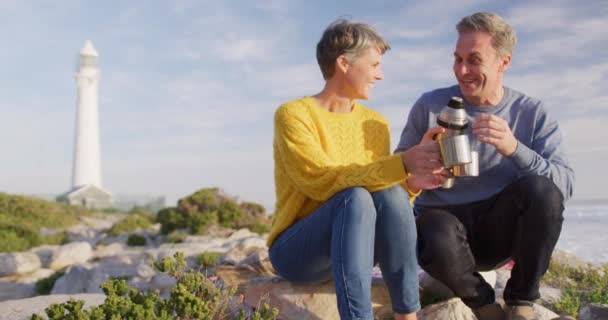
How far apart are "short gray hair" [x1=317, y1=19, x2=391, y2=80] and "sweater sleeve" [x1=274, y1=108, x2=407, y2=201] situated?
40 cm

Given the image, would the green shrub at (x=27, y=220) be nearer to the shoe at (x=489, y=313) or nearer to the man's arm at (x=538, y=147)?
the shoe at (x=489, y=313)

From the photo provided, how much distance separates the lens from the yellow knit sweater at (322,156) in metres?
3.24

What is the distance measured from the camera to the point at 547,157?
4.02 metres

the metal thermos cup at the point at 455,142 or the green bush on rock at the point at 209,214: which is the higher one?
the metal thermos cup at the point at 455,142

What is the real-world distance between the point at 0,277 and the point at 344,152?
436 inches

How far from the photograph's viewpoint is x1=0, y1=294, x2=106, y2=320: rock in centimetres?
455

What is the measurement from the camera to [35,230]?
17.8m

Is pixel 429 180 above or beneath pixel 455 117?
beneath

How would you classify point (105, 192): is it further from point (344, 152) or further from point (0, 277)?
point (344, 152)

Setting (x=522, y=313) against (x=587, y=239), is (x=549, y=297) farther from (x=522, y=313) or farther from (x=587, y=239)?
(x=587, y=239)

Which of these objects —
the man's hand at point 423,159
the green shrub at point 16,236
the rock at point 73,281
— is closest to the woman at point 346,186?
the man's hand at point 423,159

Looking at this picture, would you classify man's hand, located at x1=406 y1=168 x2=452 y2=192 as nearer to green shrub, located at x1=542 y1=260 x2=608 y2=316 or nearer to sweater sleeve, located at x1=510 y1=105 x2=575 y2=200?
sweater sleeve, located at x1=510 y1=105 x2=575 y2=200

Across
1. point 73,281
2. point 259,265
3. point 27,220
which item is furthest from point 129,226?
point 259,265

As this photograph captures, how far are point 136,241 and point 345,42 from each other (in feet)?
43.6
